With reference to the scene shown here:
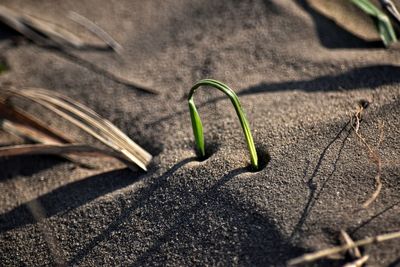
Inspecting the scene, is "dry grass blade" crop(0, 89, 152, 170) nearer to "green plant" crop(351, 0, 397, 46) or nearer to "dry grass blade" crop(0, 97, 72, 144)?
"dry grass blade" crop(0, 97, 72, 144)

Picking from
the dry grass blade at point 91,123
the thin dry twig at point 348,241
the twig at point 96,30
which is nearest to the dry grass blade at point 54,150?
the dry grass blade at point 91,123

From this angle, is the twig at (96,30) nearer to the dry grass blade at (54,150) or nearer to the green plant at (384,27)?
the dry grass blade at (54,150)

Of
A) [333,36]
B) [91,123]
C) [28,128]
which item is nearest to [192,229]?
[91,123]

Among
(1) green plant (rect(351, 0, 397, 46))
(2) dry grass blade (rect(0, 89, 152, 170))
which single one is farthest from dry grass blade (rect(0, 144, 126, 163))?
(1) green plant (rect(351, 0, 397, 46))

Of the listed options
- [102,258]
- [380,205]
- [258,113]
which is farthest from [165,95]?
[380,205]

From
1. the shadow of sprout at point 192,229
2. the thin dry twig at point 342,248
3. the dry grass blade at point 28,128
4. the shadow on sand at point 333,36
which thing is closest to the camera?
the thin dry twig at point 342,248
